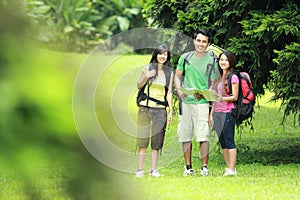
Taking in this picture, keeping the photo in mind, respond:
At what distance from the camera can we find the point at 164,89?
26.5 feet

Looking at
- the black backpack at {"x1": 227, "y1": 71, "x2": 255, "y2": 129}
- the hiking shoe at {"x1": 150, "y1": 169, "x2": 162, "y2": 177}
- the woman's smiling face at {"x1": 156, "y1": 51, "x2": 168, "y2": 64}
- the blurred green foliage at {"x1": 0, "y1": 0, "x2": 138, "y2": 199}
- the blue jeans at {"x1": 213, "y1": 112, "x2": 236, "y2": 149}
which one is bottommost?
the hiking shoe at {"x1": 150, "y1": 169, "x2": 162, "y2": 177}

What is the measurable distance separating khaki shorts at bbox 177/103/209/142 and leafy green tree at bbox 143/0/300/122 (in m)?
1.11

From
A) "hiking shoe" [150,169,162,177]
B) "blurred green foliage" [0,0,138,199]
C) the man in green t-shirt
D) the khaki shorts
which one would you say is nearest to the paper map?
the man in green t-shirt

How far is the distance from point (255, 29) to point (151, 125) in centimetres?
184

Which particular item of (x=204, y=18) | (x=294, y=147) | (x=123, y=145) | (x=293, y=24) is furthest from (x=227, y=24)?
(x=123, y=145)

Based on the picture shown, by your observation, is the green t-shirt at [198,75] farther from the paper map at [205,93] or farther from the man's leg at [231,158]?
the man's leg at [231,158]

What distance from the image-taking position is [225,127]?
8.30 m

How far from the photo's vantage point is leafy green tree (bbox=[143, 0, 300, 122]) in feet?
27.9

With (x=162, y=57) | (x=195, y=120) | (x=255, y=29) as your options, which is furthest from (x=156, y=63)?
(x=255, y=29)

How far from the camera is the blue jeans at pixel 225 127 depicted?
8.22 m

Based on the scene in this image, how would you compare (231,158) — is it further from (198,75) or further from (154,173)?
(198,75)

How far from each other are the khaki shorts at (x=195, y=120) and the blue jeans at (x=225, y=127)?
127 mm

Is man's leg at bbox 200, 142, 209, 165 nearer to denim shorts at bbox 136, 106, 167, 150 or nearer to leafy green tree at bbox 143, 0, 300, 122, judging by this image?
denim shorts at bbox 136, 106, 167, 150

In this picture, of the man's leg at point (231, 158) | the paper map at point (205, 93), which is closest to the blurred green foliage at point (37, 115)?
the paper map at point (205, 93)
